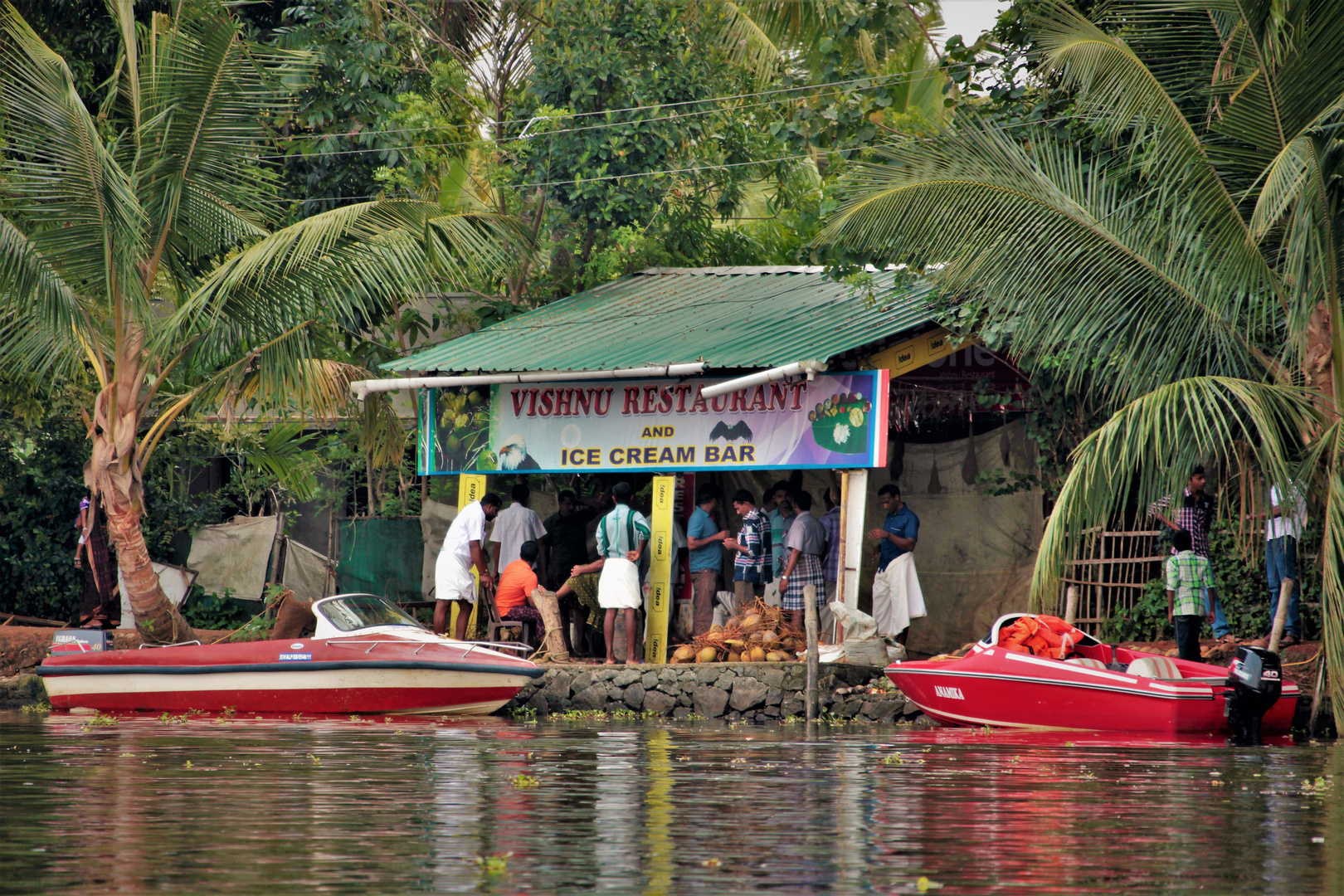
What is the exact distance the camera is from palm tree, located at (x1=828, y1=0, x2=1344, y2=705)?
12156 mm

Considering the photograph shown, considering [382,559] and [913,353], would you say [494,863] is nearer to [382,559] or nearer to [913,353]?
[913,353]

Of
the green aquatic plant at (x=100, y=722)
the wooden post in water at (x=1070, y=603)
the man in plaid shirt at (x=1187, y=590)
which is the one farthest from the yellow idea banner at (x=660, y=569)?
the green aquatic plant at (x=100, y=722)

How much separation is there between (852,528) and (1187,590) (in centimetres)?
310

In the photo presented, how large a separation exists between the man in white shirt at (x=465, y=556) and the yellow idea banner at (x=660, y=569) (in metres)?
1.71

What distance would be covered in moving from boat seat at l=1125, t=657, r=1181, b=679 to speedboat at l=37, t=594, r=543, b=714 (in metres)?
5.42

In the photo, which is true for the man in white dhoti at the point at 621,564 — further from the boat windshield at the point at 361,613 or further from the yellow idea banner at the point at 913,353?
the yellow idea banner at the point at 913,353

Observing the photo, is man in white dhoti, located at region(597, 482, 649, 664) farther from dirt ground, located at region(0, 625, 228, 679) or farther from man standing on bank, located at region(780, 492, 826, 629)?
dirt ground, located at region(0, 625, 228, 679)

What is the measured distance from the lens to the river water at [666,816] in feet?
19.6

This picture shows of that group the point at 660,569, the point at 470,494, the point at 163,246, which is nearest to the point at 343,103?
the point at 163,246

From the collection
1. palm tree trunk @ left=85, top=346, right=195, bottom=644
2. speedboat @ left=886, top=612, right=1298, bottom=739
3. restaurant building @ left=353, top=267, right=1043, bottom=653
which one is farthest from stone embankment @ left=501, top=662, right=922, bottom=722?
palm tree trunk @ left=85, top=346, right=195, bottom=644

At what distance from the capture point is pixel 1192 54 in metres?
13.6

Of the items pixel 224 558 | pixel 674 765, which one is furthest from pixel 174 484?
pixel 674 765

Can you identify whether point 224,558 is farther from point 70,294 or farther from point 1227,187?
point 1227,187

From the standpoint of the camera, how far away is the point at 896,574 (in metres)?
16.3
